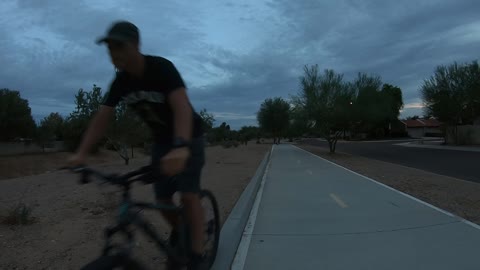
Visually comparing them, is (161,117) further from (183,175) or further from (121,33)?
(121,33)

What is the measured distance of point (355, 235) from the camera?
6910mm

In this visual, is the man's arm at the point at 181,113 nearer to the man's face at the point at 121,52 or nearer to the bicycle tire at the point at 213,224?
the man's face at the point at 121,52

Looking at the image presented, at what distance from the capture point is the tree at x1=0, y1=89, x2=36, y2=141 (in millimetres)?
56312

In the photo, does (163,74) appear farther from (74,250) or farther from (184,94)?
(74,250)

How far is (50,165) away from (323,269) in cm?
4224

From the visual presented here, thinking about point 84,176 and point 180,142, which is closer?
point 180,142

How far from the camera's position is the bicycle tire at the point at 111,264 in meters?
2.72

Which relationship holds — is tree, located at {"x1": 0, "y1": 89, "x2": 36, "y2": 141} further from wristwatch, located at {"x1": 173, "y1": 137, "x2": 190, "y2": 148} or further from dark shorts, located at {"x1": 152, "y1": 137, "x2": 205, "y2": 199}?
wristwatch, located at {"x1": 173, "y1": 137, "x2": 190, "y2": 148}

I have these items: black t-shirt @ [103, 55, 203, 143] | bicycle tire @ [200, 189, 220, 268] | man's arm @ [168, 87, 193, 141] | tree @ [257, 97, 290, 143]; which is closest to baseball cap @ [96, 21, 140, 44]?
black t-shirt @ [103, 55, 203, 143]

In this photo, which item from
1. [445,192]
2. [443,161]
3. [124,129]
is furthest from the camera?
[443,161]

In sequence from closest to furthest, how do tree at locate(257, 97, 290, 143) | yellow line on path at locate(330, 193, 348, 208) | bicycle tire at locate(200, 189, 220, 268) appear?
bicycle tire at locate(200, 189, 220, 268) → yellow line on path at locate(330, 193, 348, 208) → tree at locate(257, 97, 290, 143)

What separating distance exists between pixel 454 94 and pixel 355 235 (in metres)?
46.4

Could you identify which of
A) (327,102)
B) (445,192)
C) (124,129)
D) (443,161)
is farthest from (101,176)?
(327,102)

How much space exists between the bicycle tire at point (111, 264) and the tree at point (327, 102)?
35.3m
